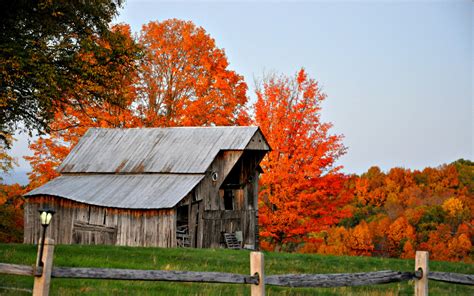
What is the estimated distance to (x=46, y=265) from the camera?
905 cm

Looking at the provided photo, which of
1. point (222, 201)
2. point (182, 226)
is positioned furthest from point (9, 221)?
point (222, 201)

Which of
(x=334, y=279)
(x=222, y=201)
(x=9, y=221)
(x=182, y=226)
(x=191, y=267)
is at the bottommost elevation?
(x=334, y=279)

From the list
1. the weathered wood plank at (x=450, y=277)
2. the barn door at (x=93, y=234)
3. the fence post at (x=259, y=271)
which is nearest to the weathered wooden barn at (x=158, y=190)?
the barn door at (x=93, y=234)

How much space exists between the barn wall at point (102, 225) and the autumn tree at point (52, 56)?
8.97 m

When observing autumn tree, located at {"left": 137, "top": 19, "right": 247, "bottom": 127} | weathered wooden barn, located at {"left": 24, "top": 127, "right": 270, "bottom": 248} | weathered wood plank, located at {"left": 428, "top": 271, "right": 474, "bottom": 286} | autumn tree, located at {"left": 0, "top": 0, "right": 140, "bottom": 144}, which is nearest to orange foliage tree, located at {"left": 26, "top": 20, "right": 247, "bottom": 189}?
autumn tree, located at {"left": 137, "top": 19, "right": 247, "bottom": 127}

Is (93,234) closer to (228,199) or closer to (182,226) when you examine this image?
(182,226)

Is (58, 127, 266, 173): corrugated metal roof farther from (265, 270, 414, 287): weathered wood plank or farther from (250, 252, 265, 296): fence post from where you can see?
(250, 252, 265, 296): fence post

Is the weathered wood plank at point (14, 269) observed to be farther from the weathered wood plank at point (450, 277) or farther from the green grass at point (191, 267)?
the weathered wood plank at point (450, 277)

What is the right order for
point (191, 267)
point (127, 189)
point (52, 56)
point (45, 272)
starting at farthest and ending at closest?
1. point (127, 189)
2. point (52, 56)
3. point (191, 267)
4. point (45, 272)

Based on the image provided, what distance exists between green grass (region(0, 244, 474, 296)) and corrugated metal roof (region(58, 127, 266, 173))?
11232 millimetres

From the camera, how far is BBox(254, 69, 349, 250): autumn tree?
113ft

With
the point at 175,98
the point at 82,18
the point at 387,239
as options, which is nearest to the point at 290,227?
the point at 175,98

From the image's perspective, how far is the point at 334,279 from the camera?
1071 cm

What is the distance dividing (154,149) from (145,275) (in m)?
26.5
